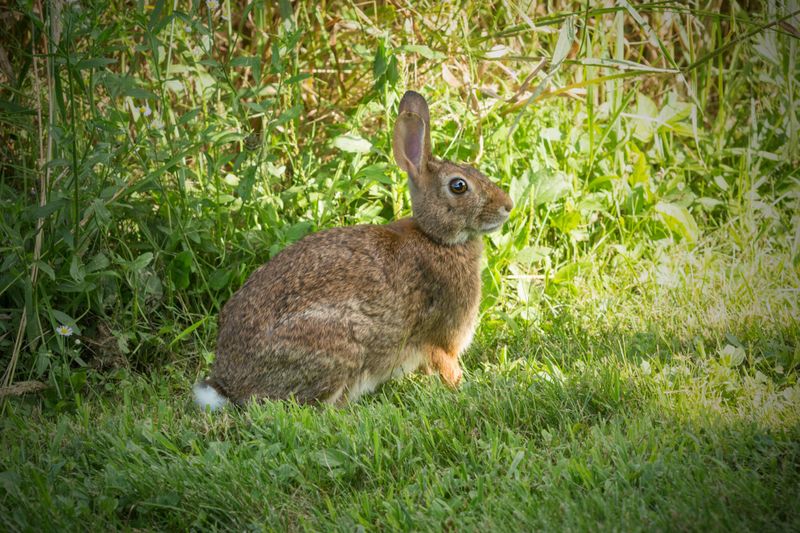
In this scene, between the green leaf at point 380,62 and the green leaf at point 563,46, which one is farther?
the green leaf at point 380,62

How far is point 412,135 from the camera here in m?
4.02

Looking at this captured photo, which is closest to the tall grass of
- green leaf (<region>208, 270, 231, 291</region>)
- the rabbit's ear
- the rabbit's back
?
green leaf (<region>208, 270, 231, 291</region>)

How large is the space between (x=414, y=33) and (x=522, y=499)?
3.36 meters

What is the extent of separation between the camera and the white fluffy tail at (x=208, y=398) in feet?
11.6

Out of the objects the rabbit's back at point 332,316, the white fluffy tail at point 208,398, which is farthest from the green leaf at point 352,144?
the white fluffy tail at point 208,398

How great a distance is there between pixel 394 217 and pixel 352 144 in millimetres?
525

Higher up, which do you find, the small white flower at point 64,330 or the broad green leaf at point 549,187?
the broad green leaf at point 549,187

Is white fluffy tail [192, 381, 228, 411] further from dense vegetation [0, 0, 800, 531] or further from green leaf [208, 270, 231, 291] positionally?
green leaf [208, 270, 231, 291]

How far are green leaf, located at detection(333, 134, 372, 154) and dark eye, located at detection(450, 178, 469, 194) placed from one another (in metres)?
0.89

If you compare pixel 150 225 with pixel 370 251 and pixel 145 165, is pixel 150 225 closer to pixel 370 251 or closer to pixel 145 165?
pixel 145 165

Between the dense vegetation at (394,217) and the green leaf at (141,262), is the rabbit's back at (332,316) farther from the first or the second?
the green leaf at (141,262)

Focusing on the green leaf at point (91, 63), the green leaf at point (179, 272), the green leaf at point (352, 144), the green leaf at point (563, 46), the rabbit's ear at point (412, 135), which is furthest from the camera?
the green leaf at point (352, 144)

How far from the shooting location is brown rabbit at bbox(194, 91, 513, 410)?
3.57m

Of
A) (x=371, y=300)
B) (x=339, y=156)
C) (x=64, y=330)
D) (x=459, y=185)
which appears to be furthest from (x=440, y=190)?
(x=64, y=330)
